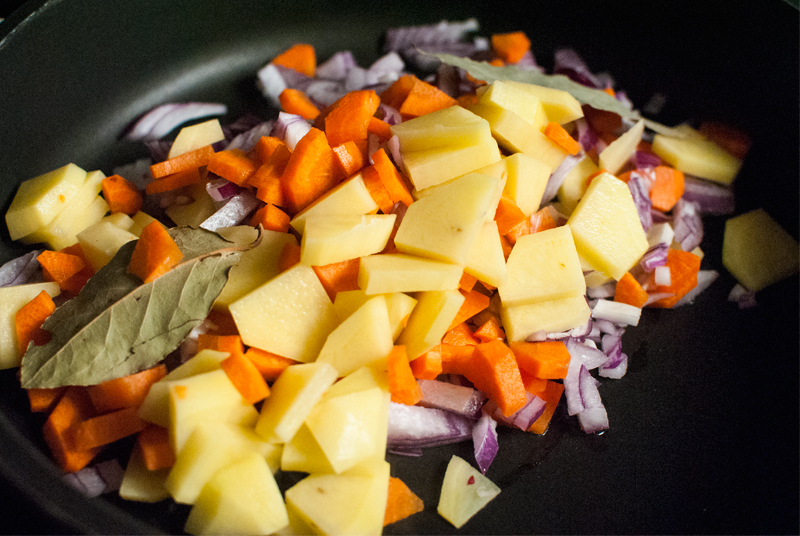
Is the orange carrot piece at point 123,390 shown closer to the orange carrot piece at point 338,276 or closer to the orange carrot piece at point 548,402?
the orange carrot piece at point 338,276

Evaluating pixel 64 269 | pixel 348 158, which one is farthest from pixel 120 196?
pixel 348 158

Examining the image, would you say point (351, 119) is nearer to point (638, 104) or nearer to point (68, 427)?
point (68, 427)

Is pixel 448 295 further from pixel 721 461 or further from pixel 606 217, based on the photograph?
Result: pixel 721 461

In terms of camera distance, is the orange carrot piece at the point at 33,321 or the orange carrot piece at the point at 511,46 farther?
the orange carrot piece at the point at 511,46

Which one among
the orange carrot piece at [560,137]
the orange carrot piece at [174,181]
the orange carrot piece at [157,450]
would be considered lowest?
the orange carrot piece at [157,450]

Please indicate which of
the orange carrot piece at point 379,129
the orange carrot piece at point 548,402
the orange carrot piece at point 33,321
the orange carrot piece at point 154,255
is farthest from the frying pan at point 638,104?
the orange carrot piece at point 379,129
